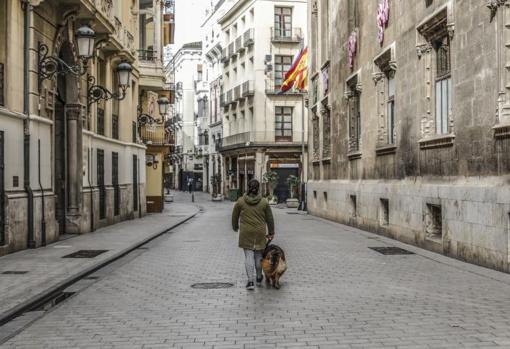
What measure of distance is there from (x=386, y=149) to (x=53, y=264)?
403 inches

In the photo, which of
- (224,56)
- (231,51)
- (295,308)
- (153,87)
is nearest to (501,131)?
(295,308)

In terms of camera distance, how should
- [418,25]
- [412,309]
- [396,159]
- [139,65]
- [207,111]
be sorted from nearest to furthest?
[412,309]
[418,25]
[396,159]
[139,65]
[207,111]

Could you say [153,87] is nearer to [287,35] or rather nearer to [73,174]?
[73,174]

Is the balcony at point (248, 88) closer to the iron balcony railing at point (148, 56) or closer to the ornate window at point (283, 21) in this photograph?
the ornate window at point (283, 21)

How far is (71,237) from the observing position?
19.0 m

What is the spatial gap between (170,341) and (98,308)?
227cm

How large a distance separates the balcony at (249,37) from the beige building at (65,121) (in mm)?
28571

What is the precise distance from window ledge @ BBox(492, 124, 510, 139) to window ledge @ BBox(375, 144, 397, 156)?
21.5ft

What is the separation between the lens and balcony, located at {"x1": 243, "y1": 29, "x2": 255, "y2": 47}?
5866cm

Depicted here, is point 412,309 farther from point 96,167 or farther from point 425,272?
point 96,167

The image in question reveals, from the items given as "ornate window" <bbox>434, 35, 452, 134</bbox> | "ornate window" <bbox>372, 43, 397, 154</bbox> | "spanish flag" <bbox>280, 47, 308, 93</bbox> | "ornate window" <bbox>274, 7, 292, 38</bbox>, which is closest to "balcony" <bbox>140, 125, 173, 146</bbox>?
"spanish flag" <bbox>280, 47, 308, 93</bbox>

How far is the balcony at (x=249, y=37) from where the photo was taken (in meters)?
58.7

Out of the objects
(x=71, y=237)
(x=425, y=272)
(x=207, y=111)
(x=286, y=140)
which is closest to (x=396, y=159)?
(x=425, y=272)

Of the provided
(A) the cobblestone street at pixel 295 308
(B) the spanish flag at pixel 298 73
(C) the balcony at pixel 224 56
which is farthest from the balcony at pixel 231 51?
(A) the cobblestone street at pixel 295 308
